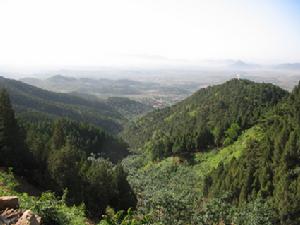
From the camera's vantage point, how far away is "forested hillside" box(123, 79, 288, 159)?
4272 inches

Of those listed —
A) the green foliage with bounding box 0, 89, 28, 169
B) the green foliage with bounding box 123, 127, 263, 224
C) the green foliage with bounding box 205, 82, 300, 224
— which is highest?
the green foliage with bounding box 0, 89, 28, 169

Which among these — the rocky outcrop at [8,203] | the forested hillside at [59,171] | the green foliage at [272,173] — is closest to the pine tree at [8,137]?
the forested hillside at [59,171]

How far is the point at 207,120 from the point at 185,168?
4534 centimetres

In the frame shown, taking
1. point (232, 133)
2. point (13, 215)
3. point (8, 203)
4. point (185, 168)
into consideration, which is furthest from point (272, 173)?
point (13, 215)

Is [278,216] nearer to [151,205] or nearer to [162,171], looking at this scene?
[151,205]

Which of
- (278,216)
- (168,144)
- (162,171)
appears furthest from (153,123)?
(278,216)

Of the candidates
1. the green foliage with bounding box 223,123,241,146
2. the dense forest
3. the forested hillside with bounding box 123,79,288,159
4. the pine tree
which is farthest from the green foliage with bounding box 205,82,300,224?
the pine tree

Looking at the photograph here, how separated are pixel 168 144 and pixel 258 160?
138ft

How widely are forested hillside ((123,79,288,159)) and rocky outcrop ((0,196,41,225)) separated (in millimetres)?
89216

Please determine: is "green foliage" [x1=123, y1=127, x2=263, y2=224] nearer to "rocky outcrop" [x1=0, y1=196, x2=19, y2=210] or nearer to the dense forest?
the dense forest

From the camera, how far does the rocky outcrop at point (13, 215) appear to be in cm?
1453

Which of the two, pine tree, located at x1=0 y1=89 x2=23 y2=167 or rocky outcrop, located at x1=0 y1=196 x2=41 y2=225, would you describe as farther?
pine tree, located at x1=0 y1=89 x2=23 y2=167

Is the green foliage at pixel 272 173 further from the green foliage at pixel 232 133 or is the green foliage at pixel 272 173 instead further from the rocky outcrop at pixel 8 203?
the rocky outcrop at pixel 8 203

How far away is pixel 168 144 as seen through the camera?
112312mm
